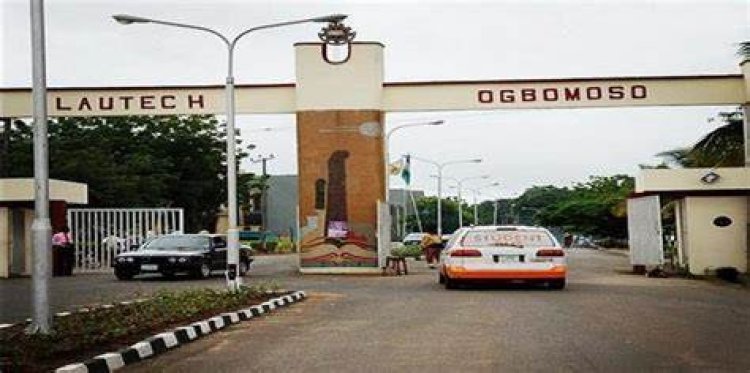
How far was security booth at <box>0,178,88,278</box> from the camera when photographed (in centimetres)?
2850

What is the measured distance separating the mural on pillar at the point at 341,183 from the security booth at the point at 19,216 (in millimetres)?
6929

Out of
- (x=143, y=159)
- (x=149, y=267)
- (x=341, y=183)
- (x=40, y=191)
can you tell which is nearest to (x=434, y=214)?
(x=143, y=159)

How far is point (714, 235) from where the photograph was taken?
27.1m

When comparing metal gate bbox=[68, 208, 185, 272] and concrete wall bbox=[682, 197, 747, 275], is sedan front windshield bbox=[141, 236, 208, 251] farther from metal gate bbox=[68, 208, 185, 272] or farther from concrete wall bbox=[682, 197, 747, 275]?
concrete wall bbox=[682, 197, 747, 275]

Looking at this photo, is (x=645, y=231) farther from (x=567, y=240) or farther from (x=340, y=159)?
(x=567, y=240)

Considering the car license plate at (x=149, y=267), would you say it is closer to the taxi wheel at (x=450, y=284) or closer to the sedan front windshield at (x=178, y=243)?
the sedan front windshield at (x=178, y=243)

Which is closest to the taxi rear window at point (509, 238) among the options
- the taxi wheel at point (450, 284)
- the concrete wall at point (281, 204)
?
the taxi wheel at point (450, 284)

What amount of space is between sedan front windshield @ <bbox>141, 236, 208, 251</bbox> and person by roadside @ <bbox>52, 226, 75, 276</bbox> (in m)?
2.77

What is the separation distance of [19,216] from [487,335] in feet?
70.7

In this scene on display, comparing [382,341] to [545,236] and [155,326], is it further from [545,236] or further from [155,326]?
[545,236]

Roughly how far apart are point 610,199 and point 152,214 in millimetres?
43052

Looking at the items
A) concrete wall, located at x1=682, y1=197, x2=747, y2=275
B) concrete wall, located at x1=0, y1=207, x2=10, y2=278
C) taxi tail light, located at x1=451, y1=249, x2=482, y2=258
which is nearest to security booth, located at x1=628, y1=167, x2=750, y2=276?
concrete wall, located at x1=682, y1=197, x2=747, y2=275

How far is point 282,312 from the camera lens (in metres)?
16.0

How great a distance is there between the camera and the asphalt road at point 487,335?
9344 mm
